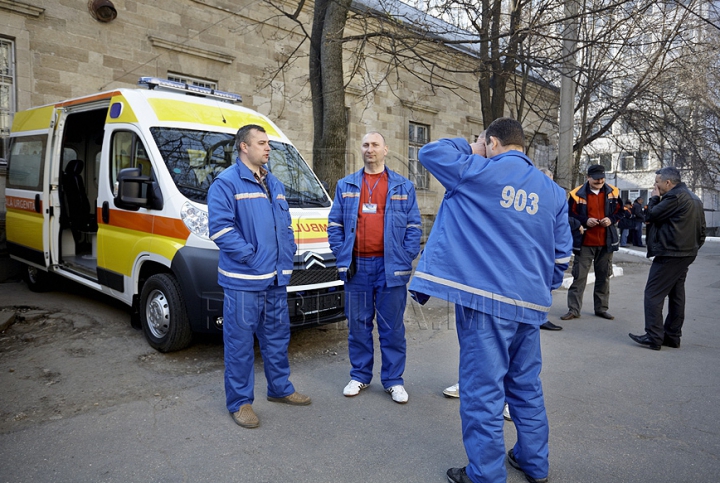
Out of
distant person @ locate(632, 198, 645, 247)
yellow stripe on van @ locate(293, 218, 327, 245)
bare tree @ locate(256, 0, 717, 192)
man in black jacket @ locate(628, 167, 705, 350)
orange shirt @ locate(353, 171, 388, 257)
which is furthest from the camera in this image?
distant person @ locate(632, 198, 645, 247)

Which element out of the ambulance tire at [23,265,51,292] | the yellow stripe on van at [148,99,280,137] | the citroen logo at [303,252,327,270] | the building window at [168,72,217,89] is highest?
the building window at [168,72,217,89]

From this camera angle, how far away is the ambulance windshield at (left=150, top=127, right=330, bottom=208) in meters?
5.15

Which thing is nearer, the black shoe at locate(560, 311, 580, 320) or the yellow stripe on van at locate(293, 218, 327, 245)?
the yellow stripe on van at locate(293, 218, 327, 245)

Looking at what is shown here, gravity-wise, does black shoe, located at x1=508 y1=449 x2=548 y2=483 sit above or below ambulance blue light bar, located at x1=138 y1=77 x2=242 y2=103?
below

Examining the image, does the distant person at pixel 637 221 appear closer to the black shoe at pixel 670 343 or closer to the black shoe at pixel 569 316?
the black shoe at pixel 569 316

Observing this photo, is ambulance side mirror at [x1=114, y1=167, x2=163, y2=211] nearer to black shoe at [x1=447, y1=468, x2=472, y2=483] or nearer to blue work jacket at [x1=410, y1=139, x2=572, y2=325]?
blue work jacket at [x1=410, y1=139, x2=572, y2=325]

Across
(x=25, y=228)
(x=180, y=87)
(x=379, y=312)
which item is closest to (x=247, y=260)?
(x=379, y=312)

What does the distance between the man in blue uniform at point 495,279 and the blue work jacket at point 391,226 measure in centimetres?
108

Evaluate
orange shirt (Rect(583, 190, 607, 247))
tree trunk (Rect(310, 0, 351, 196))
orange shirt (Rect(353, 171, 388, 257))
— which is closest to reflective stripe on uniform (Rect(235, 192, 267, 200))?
orange shirt (Rect(353, 171, 388, 257))

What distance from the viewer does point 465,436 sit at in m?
2.89

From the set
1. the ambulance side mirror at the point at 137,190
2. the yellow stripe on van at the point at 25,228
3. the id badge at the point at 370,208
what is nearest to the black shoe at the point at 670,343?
the id badge at the point at 370,208

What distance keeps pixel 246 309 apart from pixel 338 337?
7.78ft

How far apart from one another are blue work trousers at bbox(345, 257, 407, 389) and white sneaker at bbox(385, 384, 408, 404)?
0.18 feet

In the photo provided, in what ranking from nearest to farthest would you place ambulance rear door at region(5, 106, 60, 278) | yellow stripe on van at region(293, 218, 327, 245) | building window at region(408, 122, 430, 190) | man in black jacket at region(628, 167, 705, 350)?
yellow stripe on van at region(293, 218, 327, 245) → man in black jacket at region(628, 167, 705, 350) → ambulance rear door at region(5, 106, 60, 278) → building window at region(408, 122, 430, 190)
